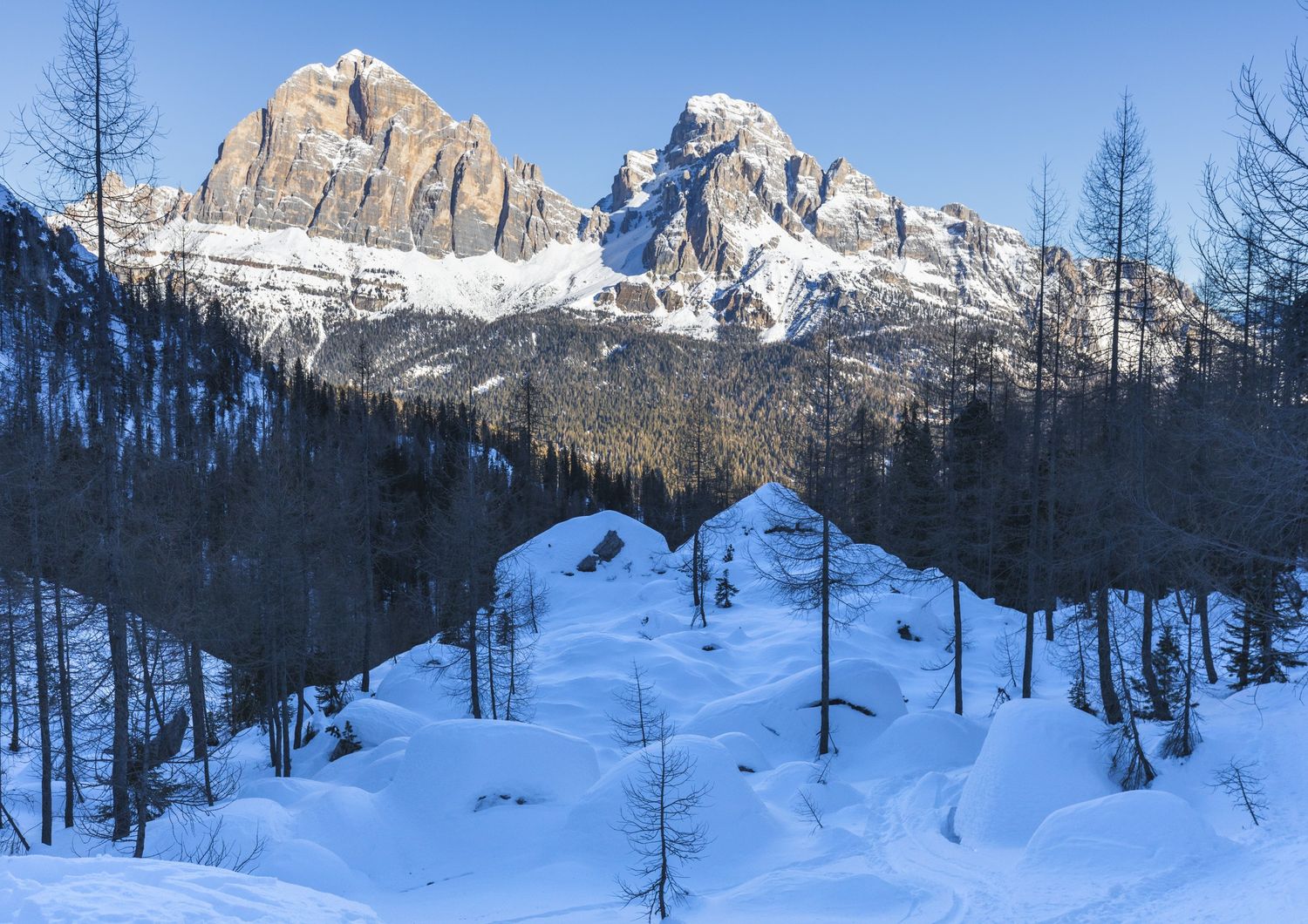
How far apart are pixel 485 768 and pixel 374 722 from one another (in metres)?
7.73

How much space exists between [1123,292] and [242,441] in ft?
177

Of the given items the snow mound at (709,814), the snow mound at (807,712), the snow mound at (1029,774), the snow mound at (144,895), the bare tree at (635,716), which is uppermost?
the snow mound at (144,895)

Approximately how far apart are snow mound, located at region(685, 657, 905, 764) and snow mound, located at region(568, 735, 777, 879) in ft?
19.8

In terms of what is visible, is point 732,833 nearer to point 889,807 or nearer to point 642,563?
point 889,807

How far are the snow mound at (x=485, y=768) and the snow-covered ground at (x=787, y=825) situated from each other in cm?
4

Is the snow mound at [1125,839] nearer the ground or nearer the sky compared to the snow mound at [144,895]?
nearer the ground

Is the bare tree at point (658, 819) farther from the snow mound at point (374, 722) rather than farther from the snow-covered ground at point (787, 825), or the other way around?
the snow mound at point (374, 722)

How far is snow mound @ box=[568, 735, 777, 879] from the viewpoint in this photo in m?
12.3

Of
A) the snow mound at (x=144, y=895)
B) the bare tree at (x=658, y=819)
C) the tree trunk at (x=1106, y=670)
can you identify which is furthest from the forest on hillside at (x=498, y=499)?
the bare tree at (x=658, y=819)

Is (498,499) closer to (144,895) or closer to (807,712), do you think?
(807,712)

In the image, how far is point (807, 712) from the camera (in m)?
20.0

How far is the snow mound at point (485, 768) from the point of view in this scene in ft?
47.9

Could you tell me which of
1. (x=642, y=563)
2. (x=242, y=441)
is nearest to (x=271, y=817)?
(x=642, y=563)

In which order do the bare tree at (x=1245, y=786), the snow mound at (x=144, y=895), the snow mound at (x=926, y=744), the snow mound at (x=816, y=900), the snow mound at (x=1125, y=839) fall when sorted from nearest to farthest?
the snow mound at (x=144, y=895)
the snow mound at (x=1125, y=839)
the snow mound at (x=816, y=900)
the bare tree at (x=1245, y=786)
the snow mound at (x=926, y=744)
